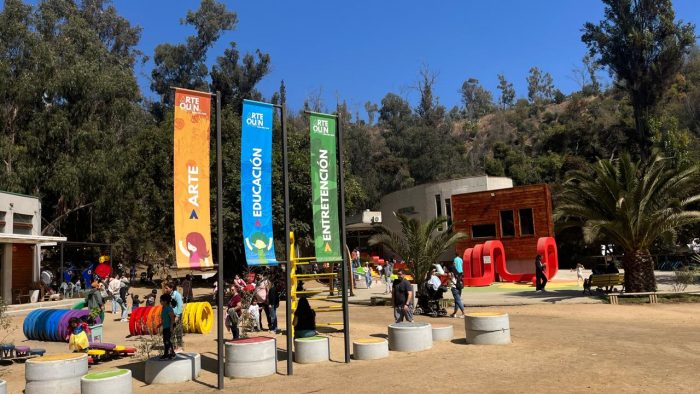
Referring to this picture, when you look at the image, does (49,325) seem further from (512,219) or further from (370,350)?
(512,219)

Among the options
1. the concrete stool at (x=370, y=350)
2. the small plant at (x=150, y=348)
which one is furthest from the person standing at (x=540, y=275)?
the small plant at (x=150, y=348)

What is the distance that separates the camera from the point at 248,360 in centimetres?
932

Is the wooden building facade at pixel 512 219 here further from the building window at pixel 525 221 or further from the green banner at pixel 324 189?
the green banner at pixel 324 189

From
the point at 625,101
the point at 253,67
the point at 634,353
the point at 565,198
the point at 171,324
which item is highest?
the point at 253,67

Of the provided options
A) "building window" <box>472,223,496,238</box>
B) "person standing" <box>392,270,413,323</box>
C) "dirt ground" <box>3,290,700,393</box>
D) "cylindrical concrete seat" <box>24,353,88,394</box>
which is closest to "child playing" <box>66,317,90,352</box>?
"dirt ground" <box>3,290,700,393</box>

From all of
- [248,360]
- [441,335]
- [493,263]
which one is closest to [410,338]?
[441,335]

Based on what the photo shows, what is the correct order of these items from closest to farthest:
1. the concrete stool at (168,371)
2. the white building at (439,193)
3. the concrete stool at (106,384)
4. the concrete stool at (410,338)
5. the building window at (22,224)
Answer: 1. the concrete stool at (106,384)
2. the concrete stool at (168,371)
3. the concrete stool at (410,338)
4. the building window at (22,224)
5. the white building at (439,193)

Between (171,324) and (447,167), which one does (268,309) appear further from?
(447,167)

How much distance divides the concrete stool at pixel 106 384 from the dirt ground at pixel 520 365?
704 millimetres

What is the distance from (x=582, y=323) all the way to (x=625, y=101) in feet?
209

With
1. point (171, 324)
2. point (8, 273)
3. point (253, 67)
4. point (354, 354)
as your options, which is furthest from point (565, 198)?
point (253, 67)

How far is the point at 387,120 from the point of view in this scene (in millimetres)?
106438

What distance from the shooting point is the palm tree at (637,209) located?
18.2 metres

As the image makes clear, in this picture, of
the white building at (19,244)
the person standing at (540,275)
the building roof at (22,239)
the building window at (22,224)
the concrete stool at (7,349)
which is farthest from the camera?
the building window at (22,224)
